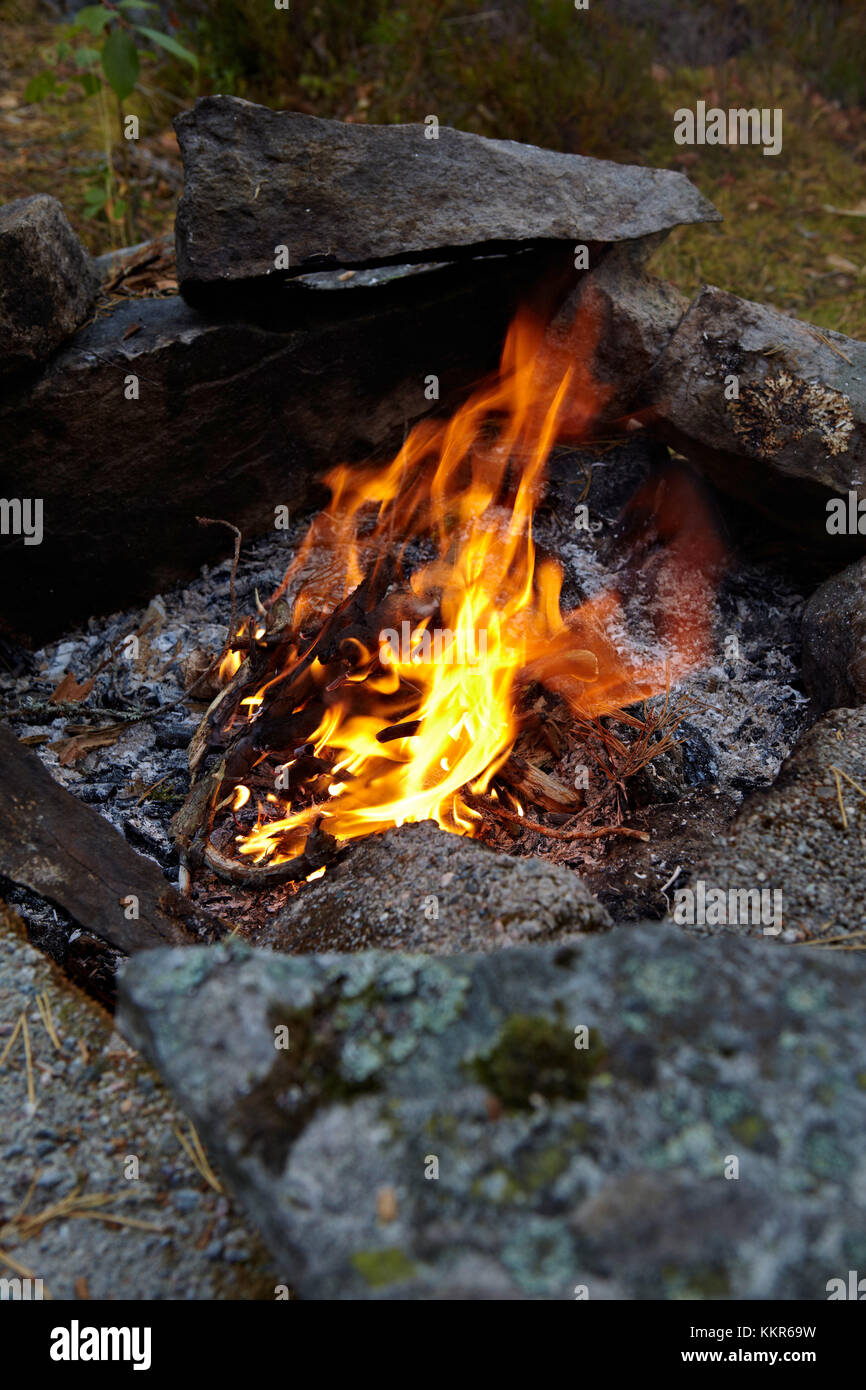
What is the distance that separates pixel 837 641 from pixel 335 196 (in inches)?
77.9

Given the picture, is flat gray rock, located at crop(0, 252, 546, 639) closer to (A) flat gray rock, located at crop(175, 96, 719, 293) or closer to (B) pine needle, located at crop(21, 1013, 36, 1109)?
(A) flat gray rock, located at crop(175, 96, 719, 293)

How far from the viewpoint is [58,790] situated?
7.89 ft

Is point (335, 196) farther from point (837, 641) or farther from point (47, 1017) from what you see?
point (47, 1017)

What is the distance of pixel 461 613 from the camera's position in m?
3.01

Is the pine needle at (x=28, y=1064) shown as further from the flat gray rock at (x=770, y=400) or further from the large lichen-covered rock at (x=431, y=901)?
the flat gray rock at (x=770, y=400)

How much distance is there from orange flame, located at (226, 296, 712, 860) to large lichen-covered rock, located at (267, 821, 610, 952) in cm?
28

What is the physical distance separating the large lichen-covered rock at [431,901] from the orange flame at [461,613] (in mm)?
277

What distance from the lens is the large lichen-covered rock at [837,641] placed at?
8.97 ft

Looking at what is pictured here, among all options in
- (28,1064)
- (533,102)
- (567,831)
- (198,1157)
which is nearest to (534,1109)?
(198,1157)

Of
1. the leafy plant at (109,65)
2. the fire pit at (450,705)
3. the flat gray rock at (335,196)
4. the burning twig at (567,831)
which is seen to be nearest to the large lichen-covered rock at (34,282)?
the fire pit at (450,705)

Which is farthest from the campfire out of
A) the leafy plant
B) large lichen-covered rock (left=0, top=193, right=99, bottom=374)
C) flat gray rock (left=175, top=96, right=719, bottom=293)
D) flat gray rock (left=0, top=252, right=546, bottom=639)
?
the leafy plant

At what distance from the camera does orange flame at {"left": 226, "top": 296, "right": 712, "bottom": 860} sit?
2.70m
